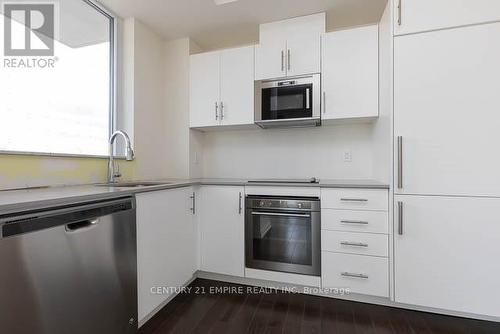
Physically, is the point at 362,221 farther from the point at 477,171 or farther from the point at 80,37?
the point at 80,37

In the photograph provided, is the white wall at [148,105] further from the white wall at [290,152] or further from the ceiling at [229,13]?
the white wall at [290,152]

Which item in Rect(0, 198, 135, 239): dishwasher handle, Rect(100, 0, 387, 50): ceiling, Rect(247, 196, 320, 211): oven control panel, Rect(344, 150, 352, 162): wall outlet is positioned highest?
Rect(100, 0, 387, 50): ceiling

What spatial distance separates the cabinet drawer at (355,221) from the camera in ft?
5.74

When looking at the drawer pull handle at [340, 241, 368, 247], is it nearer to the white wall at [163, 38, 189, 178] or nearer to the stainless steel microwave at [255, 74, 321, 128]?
the stainless steel microwave at [255, 74, 321, 128]

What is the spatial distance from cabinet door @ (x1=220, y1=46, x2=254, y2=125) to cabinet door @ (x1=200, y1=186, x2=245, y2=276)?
74cm

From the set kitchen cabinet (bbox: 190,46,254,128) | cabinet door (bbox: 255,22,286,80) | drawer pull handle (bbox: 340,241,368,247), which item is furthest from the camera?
kitchen cabinet (bbox: 190,46,254,128)

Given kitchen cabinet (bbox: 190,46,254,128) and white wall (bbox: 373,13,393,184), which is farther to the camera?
kitchen cabinet (bbox: 190,46,254,128)

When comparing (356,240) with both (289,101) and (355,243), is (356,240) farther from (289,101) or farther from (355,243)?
(289,101)

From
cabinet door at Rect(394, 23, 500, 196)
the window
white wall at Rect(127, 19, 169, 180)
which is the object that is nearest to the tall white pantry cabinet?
cabinet door at Rect(394, 23, 500, 196)

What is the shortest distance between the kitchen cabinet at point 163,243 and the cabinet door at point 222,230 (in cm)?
12

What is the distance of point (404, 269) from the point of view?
1680 millimetres

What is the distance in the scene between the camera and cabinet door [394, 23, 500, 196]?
153cm

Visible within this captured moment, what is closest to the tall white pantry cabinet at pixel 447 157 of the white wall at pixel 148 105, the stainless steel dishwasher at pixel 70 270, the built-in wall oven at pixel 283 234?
the built-in wall oven at pixel 283 234

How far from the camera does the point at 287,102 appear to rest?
2232 millimetres
